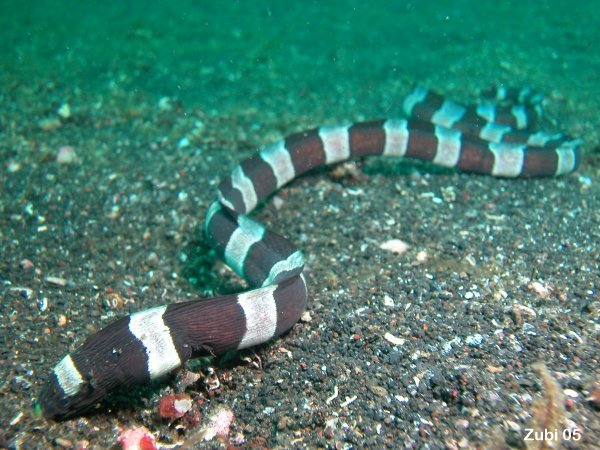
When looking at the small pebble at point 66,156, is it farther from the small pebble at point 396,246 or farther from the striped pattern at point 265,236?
the small pebble at point 396,246

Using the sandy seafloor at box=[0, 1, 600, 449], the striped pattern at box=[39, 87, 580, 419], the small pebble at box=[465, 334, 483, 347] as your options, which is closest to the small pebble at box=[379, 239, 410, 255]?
the sandy seafloor at box=[0, 1, 600, 449]

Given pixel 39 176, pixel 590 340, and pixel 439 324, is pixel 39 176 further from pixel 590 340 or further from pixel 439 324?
pixel 590 340

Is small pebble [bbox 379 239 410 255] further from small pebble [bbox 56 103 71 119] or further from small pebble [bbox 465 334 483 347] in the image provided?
small pebble [bbox 56 103 71 119]

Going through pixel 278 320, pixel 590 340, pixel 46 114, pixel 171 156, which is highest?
pixel 46 114

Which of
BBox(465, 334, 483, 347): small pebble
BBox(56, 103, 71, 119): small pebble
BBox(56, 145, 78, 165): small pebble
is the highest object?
BBox(56, 103, 71, 119): small pebble

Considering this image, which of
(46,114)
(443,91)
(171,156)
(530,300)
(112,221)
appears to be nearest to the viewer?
(530,300)

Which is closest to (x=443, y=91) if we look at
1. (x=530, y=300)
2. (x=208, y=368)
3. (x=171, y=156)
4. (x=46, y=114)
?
(x=171, y=156)
